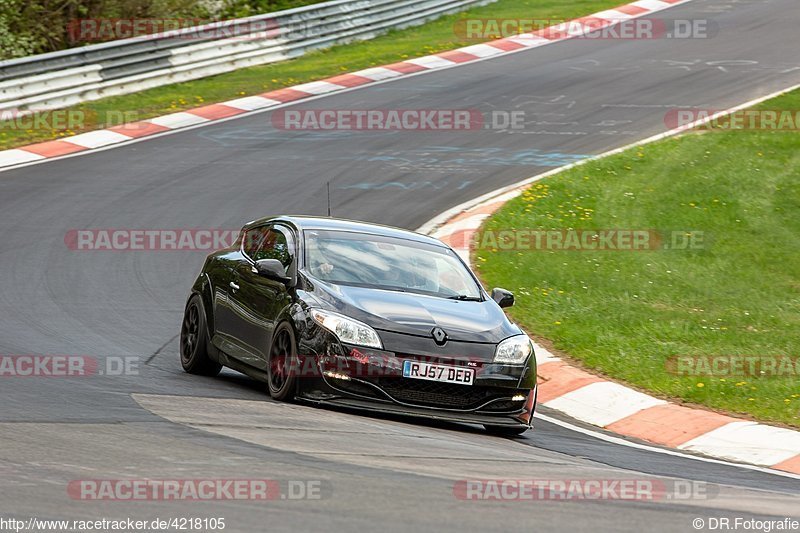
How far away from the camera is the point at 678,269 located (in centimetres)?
1491

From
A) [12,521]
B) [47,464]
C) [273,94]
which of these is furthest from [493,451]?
[273,94]

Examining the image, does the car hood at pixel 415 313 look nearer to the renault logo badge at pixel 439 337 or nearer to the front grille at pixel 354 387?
the renault logo badge at pixel 439 337

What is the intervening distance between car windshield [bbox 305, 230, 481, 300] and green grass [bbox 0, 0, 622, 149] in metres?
11.2

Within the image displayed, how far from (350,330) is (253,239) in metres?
2.41

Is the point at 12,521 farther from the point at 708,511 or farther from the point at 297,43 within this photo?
the point at 297,43

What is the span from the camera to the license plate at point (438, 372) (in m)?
8.94

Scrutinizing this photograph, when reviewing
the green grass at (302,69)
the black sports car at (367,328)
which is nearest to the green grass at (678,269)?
the black sports car at (367,328)

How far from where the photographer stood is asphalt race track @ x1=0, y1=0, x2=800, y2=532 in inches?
244

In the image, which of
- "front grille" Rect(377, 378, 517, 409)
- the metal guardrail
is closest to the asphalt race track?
"front grille" Rect(377, 378, 517, 409)

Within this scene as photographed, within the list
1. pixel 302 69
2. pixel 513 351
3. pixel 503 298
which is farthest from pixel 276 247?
pixel 302 69

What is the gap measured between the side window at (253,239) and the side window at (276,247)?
5 centimetres

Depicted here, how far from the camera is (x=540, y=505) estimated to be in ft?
20.5

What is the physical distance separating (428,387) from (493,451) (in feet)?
2.96

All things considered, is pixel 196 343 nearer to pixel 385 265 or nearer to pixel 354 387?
pixel 385 265
